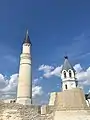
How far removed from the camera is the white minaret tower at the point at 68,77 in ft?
136

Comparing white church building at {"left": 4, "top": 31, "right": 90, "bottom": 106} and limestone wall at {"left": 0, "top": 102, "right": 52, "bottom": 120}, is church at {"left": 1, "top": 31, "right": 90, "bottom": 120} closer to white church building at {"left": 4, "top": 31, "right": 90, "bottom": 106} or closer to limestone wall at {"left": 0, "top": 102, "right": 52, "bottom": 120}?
white church building at {"left": 4, "top": 31, "right": 90, "bottom": 106}

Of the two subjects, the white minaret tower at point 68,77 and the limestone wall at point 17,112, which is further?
the white minaret tower at point 68,77

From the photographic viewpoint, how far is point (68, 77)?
4197 centimetres

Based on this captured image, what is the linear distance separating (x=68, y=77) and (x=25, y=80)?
14.4 metres

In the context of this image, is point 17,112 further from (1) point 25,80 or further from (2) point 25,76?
(2) point 25,76

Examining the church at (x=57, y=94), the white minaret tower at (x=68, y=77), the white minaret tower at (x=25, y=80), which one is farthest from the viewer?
the white minaret tower at (x=68, y=77)

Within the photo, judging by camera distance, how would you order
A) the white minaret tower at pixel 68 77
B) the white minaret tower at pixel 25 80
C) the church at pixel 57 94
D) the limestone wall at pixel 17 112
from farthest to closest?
the white minaret tower at pixel 68 77
the white minaret tower at pixel 25 80
the church at pixel 57 94
the limestone wall at pixel 17 112

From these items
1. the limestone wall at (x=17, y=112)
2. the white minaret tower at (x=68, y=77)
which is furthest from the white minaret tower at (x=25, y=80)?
the white minaret tower at (x=68, y=77)

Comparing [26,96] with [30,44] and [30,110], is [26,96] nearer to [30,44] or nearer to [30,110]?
[30,44]

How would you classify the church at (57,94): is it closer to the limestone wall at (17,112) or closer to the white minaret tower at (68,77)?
the white minaret tower at (68,77)

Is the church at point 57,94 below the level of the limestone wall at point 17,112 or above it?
above

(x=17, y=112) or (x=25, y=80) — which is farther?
(x=25, y=80)

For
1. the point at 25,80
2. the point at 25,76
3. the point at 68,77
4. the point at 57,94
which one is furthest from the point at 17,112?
the point at 68,77

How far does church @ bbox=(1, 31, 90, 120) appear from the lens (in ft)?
61.1
